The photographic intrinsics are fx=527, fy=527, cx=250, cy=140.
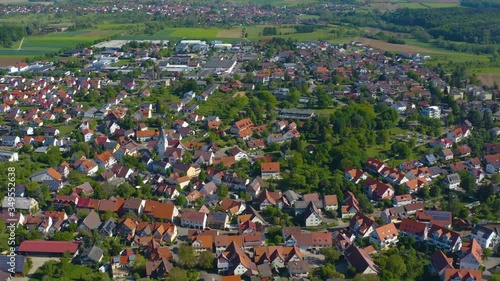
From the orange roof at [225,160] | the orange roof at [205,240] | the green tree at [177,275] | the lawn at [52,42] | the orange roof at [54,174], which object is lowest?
the lawn at [52,42]

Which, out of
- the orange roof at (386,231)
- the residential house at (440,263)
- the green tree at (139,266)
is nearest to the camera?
the residential house at (440,263)

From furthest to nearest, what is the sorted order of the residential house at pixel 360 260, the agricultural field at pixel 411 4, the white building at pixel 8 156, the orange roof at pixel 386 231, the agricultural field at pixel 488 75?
the agricultural field at pixel 411 4, the agricultural field at pixel 488 75, the white building at pixel 8 156, the orange roof at pixel 386 231, the residential house at pixel 360 260

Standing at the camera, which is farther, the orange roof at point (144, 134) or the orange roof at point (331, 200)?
the orange roof at point (144, 134)

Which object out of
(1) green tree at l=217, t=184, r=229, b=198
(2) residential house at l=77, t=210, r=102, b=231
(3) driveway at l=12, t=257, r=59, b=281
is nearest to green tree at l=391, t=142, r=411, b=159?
(1) green tree at l=217, t=184, r=229, b=198

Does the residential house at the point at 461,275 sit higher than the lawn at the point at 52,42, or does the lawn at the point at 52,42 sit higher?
the residential house at the point at 461,275

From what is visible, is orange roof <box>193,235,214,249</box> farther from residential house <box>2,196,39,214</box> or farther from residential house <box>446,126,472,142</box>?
residential house <box>446,126,472,142</box>

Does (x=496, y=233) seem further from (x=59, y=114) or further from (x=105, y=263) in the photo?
(x=59, y=114)

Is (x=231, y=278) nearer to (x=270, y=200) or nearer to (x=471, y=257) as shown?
(x=270, y=200)

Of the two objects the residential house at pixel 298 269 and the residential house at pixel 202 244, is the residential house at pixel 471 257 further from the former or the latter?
the residential house at pixel 202 244

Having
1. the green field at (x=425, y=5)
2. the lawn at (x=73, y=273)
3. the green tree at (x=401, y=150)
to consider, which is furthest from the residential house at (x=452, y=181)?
the green field at (x=425, y=5)
